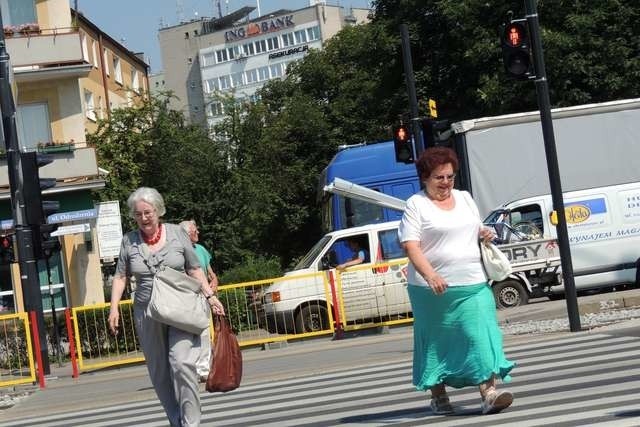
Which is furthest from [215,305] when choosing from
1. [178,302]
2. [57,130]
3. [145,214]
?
[57,130]

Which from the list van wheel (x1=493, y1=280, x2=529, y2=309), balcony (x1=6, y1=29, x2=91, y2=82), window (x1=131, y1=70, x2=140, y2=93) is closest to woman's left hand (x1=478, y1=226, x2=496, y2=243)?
van wheel (x1=493, y1=280, x2=529, y2=309)

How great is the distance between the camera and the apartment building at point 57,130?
36406mm

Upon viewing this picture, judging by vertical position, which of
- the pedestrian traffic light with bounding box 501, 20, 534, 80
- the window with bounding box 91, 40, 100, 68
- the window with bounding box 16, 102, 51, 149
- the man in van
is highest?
the window with bounding box 91, 40, 100, 68

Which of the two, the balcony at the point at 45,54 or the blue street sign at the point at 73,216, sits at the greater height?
the balcony at the point at 45,54

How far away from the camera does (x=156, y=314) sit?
862 cm

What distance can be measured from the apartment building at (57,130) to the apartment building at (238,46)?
303ft

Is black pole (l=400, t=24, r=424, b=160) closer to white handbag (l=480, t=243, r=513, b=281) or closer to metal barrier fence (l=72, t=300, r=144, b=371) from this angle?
metal barrier fence (l=72, t=300, r=144, b=371)

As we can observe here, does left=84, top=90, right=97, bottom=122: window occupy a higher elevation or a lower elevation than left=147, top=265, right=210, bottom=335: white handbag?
higher

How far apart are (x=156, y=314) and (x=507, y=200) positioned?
17410mm

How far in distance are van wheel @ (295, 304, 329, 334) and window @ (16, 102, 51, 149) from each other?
63.3ft

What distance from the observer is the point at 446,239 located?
8.96 m

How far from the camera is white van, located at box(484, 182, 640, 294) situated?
2298 centimetres

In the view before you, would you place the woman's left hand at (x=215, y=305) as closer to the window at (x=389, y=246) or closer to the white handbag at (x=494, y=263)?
the white handbag at (x=494, y=263)

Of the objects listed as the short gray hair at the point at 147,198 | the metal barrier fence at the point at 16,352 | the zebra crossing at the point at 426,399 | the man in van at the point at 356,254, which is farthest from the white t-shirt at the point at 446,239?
the man in van at the point at 356,254
